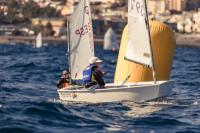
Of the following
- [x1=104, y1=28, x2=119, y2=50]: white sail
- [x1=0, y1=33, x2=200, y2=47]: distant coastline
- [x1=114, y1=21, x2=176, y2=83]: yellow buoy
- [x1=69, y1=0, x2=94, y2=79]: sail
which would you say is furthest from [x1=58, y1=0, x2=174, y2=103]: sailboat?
[x1=0, y1=33, x2=200, y2=47]: distant coastline

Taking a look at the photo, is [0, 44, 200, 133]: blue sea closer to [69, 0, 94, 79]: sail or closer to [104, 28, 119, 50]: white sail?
[69, 0, 94, 79]: sail

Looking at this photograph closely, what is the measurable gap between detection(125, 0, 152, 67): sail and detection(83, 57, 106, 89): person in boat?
1.45 metres

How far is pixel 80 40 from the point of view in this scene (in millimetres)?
26484

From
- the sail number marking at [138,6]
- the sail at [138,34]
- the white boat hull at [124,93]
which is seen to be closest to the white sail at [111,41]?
the sail at [138,34]

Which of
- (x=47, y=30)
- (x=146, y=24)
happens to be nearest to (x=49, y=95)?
(x=146, y=24)

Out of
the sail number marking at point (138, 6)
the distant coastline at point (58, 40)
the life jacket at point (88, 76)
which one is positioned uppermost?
the sail number marking at point (138, 6)

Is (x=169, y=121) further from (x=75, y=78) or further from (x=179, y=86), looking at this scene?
(x=179, y=86)

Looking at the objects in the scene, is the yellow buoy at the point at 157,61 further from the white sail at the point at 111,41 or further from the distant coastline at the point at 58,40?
the distant coastline at the point at 58,40

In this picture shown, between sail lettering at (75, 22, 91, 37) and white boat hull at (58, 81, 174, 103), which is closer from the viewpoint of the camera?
white boat hull at (58, 81, 174, 103)

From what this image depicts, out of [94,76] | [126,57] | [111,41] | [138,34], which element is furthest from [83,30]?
[111,41]

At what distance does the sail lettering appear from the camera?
26.4 m

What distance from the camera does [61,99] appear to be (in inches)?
966

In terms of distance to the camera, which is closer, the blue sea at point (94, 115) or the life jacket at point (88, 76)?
the blue sea at point (94, 115)

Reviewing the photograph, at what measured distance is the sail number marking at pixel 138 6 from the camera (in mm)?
24719
